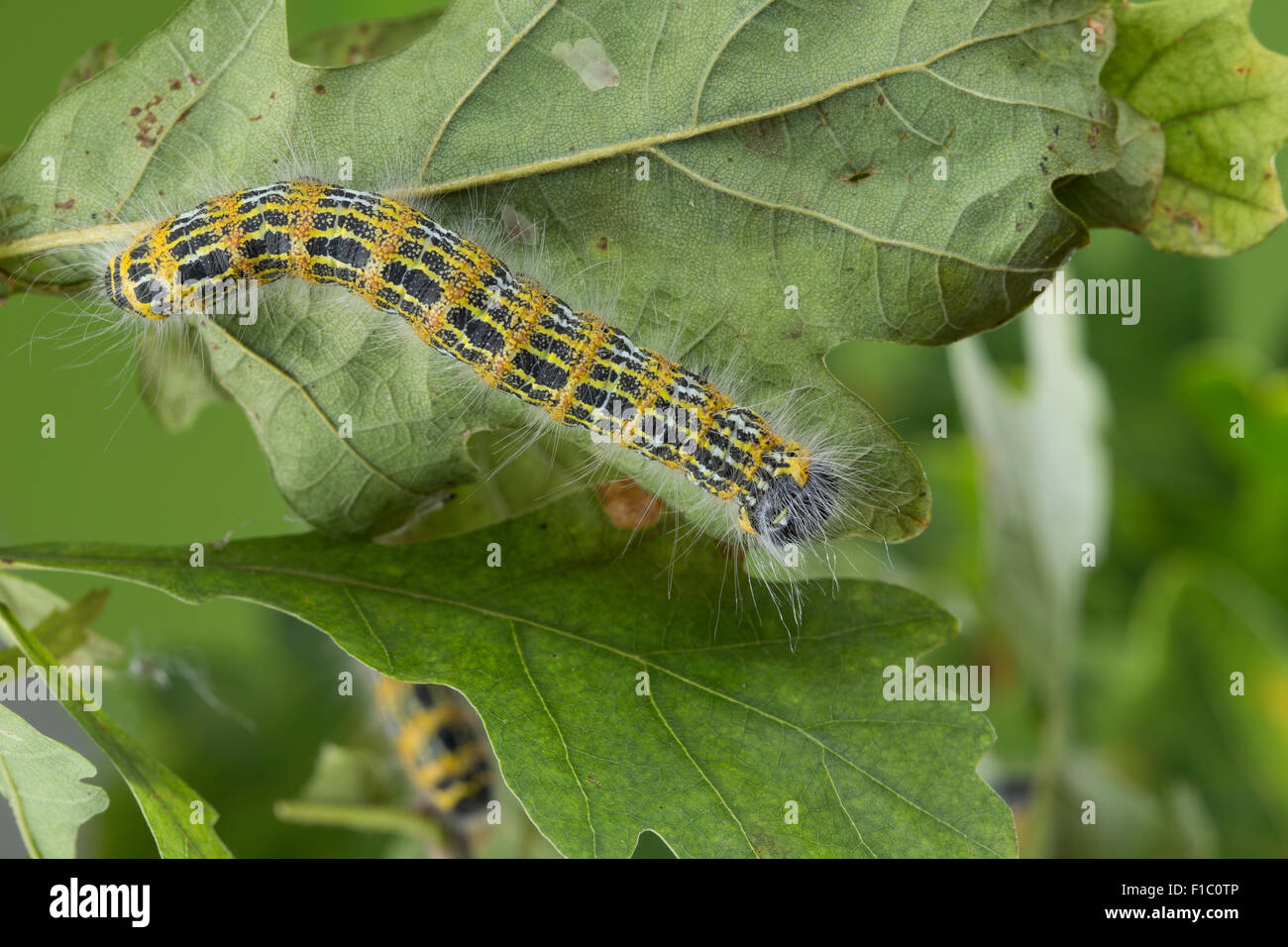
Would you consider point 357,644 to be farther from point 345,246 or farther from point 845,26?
point 845,26

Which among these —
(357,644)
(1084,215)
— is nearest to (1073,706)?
(1084,215)

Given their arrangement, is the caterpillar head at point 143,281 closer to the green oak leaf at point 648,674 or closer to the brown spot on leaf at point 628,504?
the green oak leaf at point 648,674

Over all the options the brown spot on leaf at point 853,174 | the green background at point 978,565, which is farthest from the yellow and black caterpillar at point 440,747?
the brown spot on leaf at point 853,174

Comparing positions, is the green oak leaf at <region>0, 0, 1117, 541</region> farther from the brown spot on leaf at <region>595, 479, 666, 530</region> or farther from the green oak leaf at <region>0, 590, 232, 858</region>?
the green oak leaf at <region>0, 590, 232, 858</region>

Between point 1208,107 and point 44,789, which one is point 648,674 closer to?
point 44,789

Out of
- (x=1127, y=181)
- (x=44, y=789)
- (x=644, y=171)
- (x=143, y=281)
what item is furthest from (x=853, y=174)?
(x=44, y=789)
